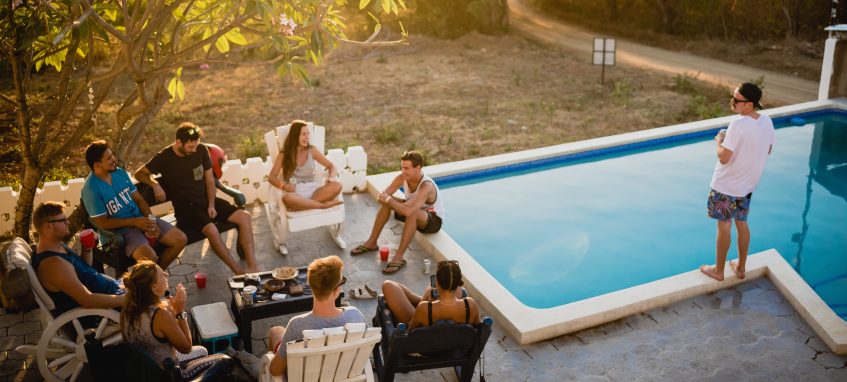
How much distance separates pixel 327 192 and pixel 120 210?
6.45ft

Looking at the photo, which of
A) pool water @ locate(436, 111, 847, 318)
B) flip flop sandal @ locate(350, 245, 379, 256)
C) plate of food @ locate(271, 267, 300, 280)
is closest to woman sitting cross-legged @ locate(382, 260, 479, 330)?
plate of food @ locate(271, 267, 300, 280)

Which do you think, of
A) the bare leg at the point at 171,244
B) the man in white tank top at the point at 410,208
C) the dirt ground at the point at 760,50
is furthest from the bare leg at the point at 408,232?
the dirt ground at the point at 760,50

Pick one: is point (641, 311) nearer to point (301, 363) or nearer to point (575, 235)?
point (575, 235)

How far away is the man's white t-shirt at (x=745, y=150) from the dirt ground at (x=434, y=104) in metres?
5.24

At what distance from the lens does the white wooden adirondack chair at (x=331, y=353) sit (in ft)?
13.5

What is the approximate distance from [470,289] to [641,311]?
1.46m

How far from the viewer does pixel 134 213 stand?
6.38m

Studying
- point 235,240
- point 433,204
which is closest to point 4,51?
point 235,240

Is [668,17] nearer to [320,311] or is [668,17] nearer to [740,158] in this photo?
[740,158]

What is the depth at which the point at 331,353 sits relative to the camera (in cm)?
419

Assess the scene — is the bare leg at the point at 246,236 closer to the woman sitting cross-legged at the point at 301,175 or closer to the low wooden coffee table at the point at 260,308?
the woman sitting cross-legged at the point at 301,175

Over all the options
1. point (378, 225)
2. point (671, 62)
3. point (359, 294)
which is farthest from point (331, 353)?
point (671, 62)

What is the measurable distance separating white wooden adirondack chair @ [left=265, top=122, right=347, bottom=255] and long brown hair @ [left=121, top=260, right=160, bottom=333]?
105 inches

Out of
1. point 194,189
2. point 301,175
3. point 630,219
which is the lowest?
point 630,219
